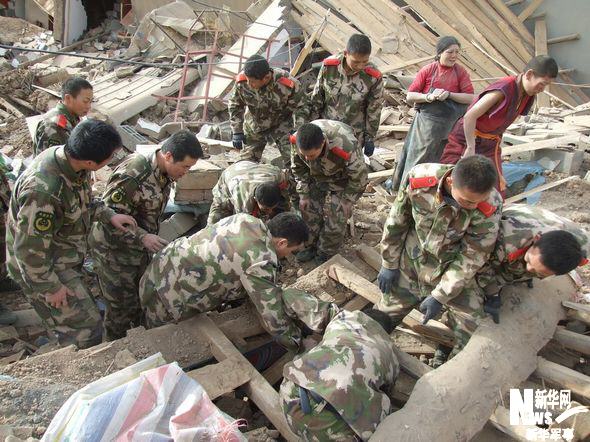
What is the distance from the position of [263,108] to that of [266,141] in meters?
0.47

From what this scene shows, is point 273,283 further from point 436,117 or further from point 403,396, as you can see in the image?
point 436,117

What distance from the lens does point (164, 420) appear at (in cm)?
209

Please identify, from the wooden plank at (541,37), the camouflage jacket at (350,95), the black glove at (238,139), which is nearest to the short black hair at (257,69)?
the camouflage jacket at (350,95)

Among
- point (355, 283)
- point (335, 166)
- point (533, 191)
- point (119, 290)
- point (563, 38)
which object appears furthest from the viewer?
point (563, 38)

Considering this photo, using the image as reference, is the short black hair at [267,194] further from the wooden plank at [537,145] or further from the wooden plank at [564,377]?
the wooden plank at [537,145]

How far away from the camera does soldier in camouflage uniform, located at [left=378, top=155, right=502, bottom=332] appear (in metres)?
2.79

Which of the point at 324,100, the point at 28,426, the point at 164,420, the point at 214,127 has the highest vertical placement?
the point at 324,100

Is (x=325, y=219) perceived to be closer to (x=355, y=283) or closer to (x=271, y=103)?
(x=355, y=283)

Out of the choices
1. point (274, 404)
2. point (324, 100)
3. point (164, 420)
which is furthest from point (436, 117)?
point (164, 420)

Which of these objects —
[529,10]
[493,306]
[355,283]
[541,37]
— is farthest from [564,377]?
[529,10]

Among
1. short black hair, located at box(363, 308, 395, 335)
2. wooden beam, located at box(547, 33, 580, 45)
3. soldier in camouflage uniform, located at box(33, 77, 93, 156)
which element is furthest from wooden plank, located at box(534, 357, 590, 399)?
wooden beam, located at box(547, 33, 580, 45)

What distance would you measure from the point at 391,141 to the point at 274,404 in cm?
550

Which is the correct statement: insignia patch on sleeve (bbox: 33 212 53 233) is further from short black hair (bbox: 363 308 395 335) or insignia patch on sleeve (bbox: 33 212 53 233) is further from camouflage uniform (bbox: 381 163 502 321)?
camouflage uniform (bbox: 381 163 502 321)

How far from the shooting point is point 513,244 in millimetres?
2967
